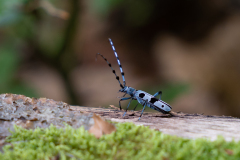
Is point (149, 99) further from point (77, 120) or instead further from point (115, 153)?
point (115, 153)

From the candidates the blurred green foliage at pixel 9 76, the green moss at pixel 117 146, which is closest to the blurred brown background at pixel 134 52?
the blurred green foliage at pixel 9 76

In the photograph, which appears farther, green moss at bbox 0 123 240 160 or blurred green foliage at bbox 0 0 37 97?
blurred green foliage at bbox 0 0 37 97

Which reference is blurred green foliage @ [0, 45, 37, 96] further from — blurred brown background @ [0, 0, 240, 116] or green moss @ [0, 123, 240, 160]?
green moss @ [0, 123, 240, 160]

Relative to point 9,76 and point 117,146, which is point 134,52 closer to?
point 9,76

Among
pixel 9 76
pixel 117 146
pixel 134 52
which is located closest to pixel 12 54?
pixel 9 76

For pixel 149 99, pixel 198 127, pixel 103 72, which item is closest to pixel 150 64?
pixel 103 72

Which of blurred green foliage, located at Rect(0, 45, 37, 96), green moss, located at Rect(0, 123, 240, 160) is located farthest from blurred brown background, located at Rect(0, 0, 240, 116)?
green moss, located at Rect(0, 123, 240, 160)
